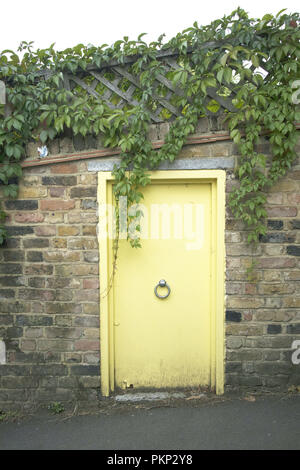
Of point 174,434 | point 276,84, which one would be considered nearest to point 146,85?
point 276,84

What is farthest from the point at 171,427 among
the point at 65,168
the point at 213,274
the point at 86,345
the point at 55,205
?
the point at 65,168

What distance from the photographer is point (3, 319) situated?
3.41m

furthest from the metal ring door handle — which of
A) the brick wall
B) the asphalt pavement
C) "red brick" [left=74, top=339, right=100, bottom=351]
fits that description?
the asphalt pavement

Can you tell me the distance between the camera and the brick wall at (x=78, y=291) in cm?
329

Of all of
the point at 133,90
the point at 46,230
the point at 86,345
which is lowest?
the point at 86,345

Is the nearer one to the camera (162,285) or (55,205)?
(55,205)

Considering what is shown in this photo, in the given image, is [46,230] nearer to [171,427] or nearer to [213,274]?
[213,274]

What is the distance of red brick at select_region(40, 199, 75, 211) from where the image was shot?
3.32m

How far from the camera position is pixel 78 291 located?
11.1 ft

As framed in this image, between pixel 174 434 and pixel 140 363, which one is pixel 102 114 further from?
pixel 174 434

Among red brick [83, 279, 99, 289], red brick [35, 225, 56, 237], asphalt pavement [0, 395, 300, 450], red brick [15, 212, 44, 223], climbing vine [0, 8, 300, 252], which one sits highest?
climbing vine [0, 8, 300, 252]

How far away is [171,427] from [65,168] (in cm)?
269

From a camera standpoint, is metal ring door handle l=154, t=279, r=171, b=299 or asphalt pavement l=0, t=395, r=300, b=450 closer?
asphalt pavement l=0, t=395, r=300, b=450

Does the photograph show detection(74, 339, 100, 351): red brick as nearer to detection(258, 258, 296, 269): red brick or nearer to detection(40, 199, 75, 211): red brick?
detection(40, 199, 75, 211): red brick
